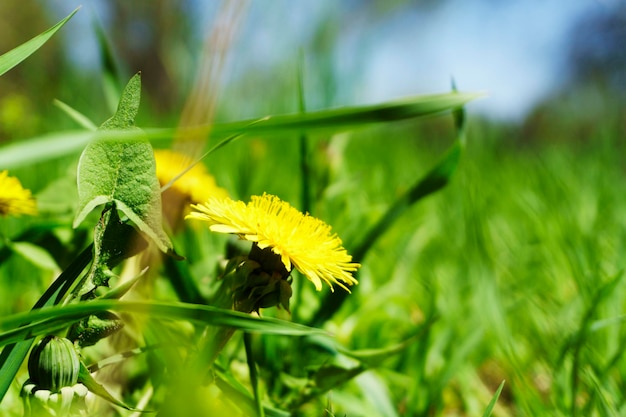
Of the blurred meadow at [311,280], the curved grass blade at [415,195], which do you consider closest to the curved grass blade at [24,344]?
the blurred meadow at [311,280]

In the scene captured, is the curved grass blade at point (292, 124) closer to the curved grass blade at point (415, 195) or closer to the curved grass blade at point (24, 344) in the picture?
the curved grass blade at point (24, 344)

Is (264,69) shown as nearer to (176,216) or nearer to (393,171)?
(393,171)

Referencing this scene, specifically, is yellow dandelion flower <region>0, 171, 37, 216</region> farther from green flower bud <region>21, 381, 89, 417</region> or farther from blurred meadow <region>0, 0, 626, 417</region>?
green flower bud <region>21, 381, 89, 417</region>

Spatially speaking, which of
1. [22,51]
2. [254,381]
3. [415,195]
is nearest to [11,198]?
[22,51]

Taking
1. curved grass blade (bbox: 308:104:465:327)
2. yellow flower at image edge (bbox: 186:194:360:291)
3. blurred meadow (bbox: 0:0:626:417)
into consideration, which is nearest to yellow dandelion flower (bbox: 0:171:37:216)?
blurred meadow (bbox: 0:0:626:417)

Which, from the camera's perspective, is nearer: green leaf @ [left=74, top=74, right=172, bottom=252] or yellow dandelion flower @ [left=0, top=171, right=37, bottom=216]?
green leaf @ [left=74, top=74, right=172, bottom=252]

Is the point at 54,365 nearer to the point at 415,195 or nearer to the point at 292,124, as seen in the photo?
the point at 292,124
